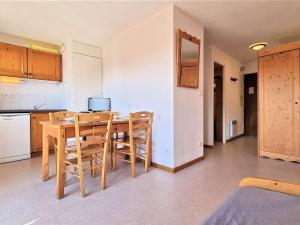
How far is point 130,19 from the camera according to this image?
3.14 meters

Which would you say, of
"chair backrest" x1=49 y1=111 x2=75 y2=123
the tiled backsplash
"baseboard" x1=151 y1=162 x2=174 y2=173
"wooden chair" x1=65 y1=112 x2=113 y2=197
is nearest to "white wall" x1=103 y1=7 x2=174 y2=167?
"baseboard" x1=151 y1=162 x2=174 y2=173

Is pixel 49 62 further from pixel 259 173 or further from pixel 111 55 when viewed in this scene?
pixel 259 173

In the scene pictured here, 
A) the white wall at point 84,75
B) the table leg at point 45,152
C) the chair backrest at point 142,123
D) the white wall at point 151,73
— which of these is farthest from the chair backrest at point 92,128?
the white wall at point 84,75

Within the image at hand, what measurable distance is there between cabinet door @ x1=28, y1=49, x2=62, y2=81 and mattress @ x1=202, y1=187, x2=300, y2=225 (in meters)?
A: 4.39

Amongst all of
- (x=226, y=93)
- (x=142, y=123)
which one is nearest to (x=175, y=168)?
(x=142, y=123)

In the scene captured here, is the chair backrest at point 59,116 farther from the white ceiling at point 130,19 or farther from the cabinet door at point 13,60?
the cabinet door at point 13,60

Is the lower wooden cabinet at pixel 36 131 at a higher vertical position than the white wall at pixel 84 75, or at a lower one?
lower

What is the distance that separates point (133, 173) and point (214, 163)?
1.53m

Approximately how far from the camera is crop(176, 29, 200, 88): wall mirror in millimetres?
2867

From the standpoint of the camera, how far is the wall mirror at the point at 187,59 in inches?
113

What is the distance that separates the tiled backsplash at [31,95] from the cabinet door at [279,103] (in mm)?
4503

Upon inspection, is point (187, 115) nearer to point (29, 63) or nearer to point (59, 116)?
point (59, 116)

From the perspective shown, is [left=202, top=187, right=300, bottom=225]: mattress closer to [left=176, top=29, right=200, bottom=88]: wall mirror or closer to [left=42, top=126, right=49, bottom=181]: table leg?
[left=176, top=29, right=200, bottom=88]: wall mirror

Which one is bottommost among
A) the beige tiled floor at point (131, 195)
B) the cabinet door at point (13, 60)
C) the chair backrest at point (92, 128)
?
the beige tiled floor at point (131, 195)
